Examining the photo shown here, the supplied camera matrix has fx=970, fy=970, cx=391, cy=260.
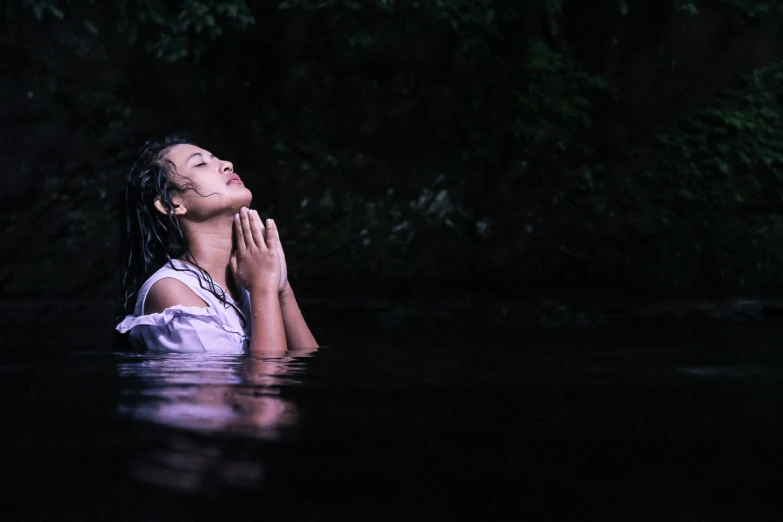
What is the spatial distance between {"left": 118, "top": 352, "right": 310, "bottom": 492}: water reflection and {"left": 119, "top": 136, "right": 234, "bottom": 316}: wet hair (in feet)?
2.21

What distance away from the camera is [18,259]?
7883 mm

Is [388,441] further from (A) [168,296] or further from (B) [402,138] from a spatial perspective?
(B) [402,138]

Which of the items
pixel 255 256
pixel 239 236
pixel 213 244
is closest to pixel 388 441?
pixel 255 256

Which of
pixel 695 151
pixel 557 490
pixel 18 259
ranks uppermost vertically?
pixel 695 151

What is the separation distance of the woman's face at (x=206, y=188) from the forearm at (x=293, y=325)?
0.44 metres

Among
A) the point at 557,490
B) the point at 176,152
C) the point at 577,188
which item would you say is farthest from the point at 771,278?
the point at 557,490

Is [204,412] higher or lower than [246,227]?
lower

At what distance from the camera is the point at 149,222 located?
4.11m

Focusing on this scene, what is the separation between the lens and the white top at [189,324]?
358cm

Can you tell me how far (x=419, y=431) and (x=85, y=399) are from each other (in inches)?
38.2

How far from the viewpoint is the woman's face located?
3934 mm

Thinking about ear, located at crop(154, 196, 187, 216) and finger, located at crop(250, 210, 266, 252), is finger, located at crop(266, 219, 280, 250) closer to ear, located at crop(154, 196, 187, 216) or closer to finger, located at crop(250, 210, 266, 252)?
finger, located at crop(250, 210, 266, 252)

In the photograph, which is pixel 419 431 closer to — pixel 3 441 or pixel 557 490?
pixel 557 490

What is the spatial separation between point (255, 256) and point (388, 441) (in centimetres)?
214
